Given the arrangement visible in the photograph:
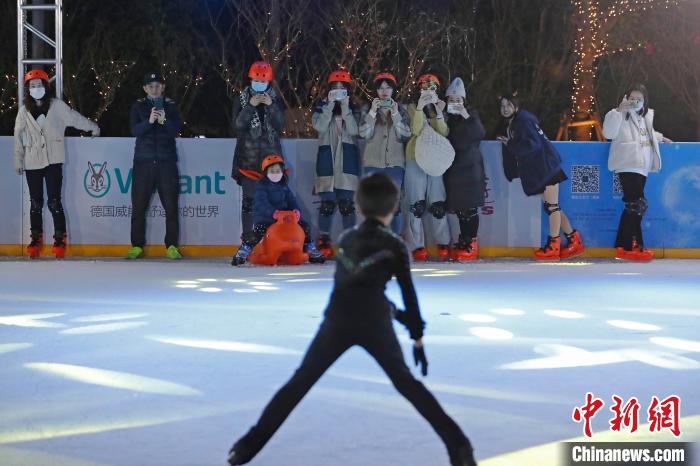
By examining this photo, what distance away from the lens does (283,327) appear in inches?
303

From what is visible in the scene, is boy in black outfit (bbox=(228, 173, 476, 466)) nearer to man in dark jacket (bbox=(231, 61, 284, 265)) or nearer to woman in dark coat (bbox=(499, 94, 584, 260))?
man in dark jacket (bbox=(231, 61, 284, 265))

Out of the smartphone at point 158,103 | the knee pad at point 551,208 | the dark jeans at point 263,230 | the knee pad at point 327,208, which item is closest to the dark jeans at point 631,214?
the knee pad at point 551,208

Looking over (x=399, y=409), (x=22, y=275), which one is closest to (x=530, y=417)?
(x=399, y=409)

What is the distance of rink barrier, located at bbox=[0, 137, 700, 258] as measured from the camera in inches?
537

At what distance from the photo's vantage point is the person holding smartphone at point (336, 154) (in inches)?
507

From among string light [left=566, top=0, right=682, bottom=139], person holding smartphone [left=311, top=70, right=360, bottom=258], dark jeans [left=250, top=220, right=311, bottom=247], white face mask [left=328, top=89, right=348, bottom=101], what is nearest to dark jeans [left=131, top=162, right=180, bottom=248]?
dark jeans [left=250, top=220, right=311, bottom=247]

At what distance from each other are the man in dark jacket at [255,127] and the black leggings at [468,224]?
2097mm

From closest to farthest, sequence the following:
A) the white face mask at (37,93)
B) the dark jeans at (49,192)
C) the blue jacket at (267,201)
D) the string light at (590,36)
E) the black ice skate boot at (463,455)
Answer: the black ice skate boot at (463,455)
the blue jacket at (267,201)
the white face mask at (37,93)
the dark jeans at (49,192)
the string light at (590,36)

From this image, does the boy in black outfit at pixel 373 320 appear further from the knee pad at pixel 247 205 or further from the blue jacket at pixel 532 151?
the blue jacket at pixel 532 151

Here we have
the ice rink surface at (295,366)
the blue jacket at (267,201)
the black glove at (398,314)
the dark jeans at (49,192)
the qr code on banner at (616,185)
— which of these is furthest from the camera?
the qr code on banner at (616,185)

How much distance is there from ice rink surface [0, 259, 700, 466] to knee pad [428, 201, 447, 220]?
208 centimetres

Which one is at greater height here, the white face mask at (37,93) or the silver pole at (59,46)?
the silver pole at (59,46)

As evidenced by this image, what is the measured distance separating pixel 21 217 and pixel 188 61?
18776 millimetres

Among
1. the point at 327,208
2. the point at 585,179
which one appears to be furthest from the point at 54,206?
the point at 585,179
